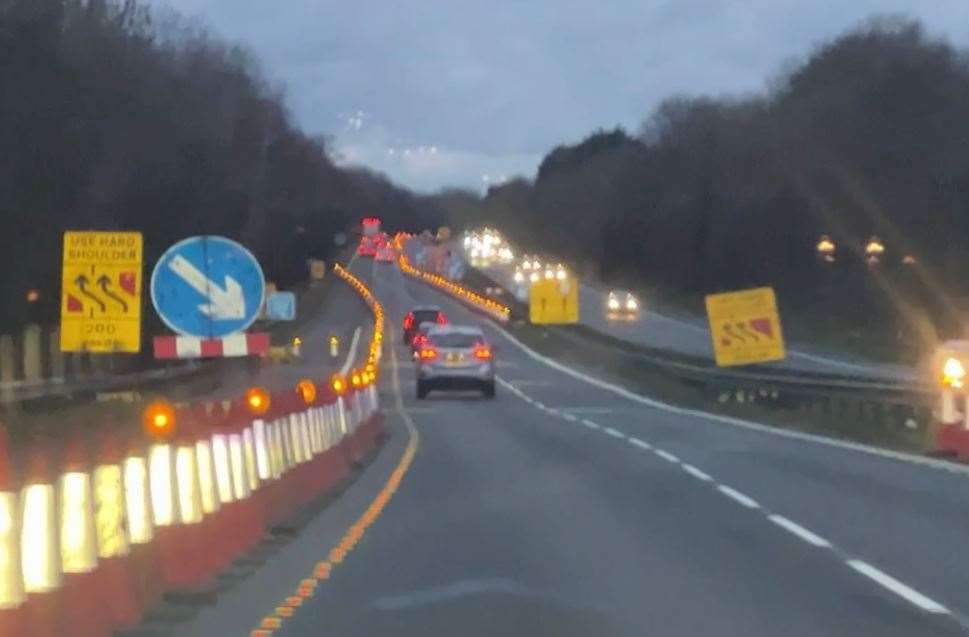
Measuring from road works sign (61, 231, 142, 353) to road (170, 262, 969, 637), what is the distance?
2.24m

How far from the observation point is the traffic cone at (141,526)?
11.5 meters

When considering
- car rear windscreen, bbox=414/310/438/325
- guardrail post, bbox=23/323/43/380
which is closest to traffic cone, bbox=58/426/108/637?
guardrail post, bbox=23/323/43/380

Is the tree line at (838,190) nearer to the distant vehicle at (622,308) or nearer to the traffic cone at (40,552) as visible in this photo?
the distant vehicle at (622,308)

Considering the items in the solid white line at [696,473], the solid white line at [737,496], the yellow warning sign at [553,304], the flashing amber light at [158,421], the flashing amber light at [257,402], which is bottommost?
the solid white line at [696,473]

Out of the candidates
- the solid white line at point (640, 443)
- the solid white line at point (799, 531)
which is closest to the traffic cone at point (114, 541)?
the solid white line at point (799, 531)

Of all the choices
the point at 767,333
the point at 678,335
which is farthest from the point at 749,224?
the point at 767,333

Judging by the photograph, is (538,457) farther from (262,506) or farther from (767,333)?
(767,333)

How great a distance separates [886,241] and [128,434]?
280ft

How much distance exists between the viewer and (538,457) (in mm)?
27891

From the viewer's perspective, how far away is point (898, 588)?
43.9ft

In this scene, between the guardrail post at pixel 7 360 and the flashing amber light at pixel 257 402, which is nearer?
the flashing amber light at pixel 257 402

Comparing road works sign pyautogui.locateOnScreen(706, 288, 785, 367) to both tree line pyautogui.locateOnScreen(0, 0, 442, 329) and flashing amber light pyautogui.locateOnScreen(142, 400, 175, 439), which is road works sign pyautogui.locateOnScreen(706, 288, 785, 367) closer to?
tree line pyautogui.locateOnScreen(0, 0, 442, 329)

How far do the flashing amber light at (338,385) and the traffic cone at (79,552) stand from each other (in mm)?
15118

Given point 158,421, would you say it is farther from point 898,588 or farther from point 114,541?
point 898,588
